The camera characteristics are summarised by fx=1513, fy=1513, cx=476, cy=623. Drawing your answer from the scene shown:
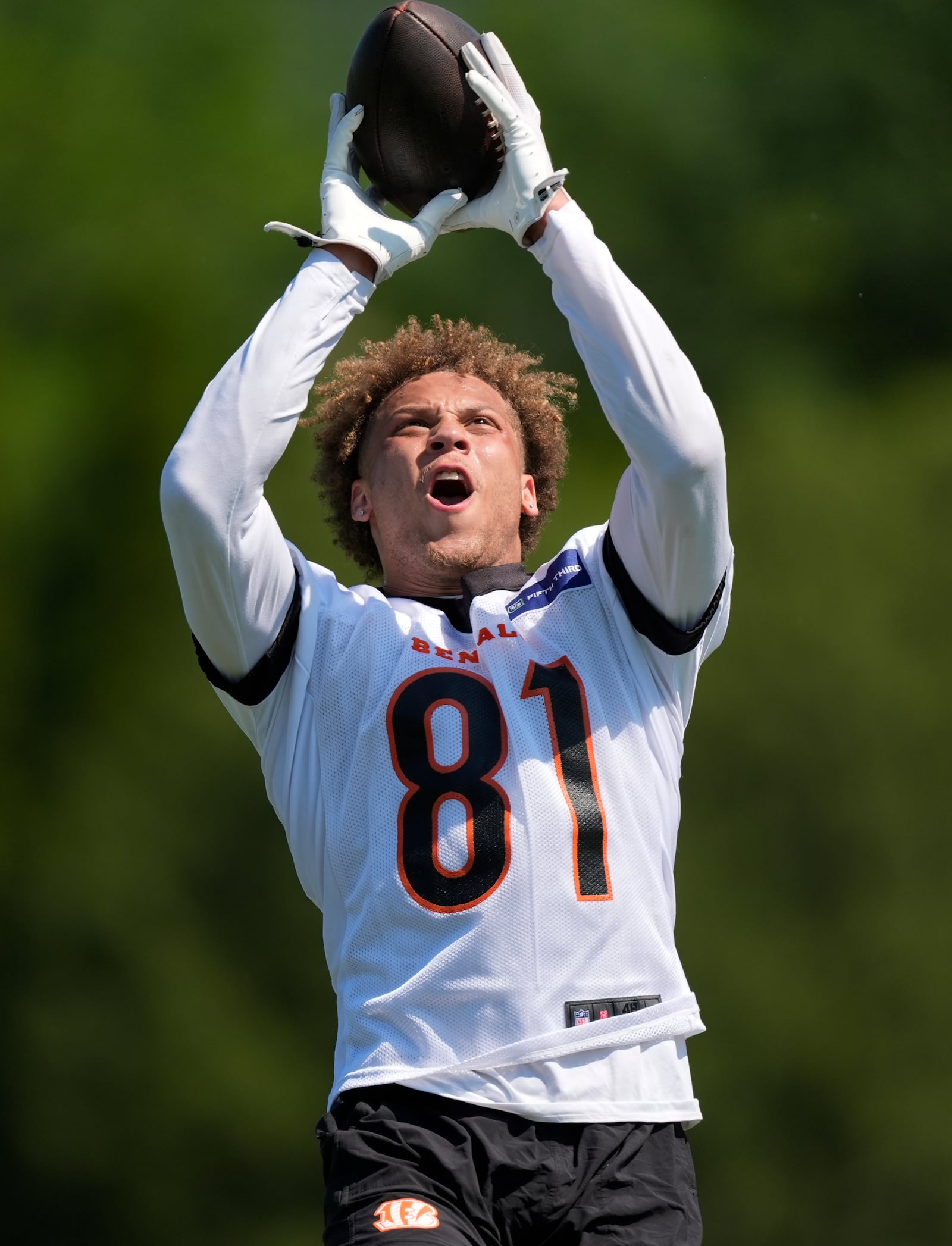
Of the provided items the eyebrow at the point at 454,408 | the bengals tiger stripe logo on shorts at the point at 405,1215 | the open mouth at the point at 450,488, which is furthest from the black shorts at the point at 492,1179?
the eyebrow at the point at 454,408

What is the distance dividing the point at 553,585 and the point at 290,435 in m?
0.38

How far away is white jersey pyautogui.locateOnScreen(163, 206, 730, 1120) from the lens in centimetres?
157

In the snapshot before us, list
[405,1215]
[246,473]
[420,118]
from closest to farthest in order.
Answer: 1. [405,1215]
2. [246,473]
3. [420,118]

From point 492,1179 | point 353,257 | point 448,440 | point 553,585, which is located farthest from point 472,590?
point 492,1179

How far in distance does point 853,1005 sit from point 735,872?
372 millimetres

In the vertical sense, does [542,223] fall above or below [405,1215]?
above

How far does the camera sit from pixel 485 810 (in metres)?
1.66

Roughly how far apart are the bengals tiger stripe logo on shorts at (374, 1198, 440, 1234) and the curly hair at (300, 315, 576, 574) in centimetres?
110

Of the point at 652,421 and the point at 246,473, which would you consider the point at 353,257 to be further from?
the point at 652,421

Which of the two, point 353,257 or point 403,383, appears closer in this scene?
point 353,257

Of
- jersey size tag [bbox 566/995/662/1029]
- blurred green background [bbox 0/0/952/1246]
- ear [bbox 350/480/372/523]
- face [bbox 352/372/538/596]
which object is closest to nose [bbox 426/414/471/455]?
face [bbox 352/372/538/596]

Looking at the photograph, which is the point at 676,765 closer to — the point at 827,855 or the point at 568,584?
the point at 568,584

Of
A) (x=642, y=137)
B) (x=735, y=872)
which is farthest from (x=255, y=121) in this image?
(x=735, y=872)

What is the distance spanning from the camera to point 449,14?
1.98 meters
